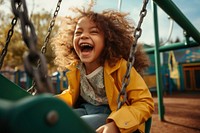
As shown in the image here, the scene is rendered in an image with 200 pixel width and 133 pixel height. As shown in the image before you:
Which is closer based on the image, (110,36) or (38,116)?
(38,116)

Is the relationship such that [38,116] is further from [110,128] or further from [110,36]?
[110,36]

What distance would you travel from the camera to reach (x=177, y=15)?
1.21 metres

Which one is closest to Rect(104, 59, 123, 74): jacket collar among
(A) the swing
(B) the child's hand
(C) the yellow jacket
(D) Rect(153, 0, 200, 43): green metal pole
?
(C) the yellow jacket

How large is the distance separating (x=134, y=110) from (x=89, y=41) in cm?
33

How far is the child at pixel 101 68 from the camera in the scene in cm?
72

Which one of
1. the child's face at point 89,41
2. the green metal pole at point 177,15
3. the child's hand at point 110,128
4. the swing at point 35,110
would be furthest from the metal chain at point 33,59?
the green metal pole at point 177,15

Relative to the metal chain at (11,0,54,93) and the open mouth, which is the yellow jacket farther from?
the metal chain at (11,0,54,93)

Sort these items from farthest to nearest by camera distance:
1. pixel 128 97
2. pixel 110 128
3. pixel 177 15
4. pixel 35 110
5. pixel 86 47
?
pixel 177 15, pixel 86 47, pixel 128 97, pixel 110 128, pixel 35 110

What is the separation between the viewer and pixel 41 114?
239 mm

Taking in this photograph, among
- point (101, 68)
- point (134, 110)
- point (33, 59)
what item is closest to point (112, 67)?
point (101, 68)

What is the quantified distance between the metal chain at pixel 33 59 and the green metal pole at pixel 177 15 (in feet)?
2.68

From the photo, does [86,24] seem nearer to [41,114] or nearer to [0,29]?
[41,114]

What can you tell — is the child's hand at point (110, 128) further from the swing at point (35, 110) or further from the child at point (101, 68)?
the swing at point (35, 110)

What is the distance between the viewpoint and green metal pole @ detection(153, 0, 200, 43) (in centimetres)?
105
